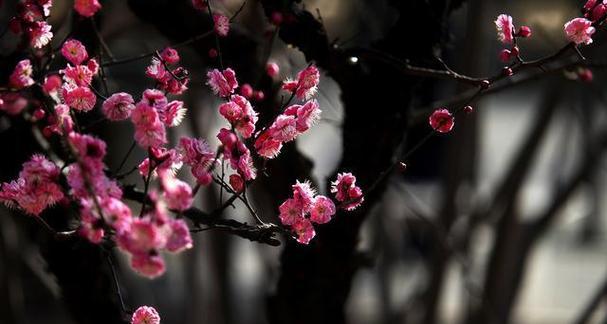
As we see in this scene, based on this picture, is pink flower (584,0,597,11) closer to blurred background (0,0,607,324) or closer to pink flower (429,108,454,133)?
pink flower (429,108,454,133)

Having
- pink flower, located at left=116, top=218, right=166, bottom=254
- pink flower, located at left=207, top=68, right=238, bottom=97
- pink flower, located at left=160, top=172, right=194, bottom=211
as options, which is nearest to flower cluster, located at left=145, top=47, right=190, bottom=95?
pink flower, located at left=207, top=68, right=238, bottom=97

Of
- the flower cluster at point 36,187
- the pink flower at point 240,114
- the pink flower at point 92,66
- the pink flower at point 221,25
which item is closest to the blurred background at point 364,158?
the pink flower at point 221,25

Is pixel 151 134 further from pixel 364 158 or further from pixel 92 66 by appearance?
pixel 364 158

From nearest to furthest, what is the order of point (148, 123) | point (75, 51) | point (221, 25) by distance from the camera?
point (148, 123) → point (75, 51) → point (221, 25)

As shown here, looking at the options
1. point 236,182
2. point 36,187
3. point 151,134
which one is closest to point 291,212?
point 236,182

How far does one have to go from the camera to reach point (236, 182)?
2092 millimetres

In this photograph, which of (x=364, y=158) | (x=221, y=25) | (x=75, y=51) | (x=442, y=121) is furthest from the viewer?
(x=364, y=158)

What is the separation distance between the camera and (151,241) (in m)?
1.52

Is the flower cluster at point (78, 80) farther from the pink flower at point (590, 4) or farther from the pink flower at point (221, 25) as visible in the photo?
the pink flower at point (590, 4)

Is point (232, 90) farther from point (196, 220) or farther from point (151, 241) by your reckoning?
point (151, 241)

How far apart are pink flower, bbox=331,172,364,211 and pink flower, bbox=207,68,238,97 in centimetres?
34

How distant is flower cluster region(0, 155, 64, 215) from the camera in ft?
5.98

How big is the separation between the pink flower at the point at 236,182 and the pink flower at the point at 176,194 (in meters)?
0.44

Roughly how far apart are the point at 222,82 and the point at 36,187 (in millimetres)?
502
